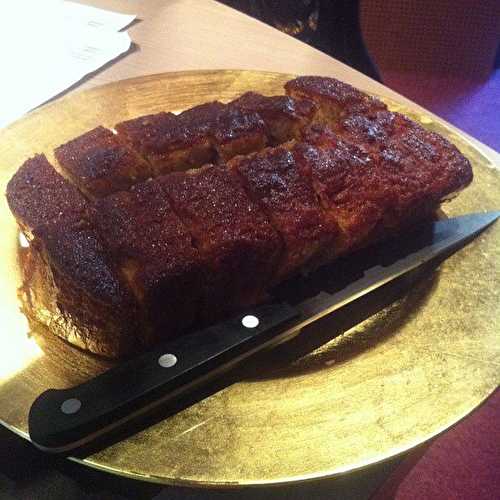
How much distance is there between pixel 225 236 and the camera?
95 centimetres

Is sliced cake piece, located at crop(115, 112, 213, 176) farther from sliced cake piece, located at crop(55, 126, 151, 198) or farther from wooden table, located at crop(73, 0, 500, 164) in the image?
wooden table, located at crop(73, 0, 500, 164)

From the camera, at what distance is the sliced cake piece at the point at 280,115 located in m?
1.23

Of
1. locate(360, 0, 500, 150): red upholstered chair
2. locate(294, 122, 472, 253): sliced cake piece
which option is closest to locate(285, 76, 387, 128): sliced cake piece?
locate(294, 122, 472, 253): sliced cake piece

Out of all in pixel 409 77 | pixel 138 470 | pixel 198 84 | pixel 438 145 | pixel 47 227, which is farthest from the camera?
pixel 409 77

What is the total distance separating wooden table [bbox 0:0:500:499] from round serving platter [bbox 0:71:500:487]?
705mm

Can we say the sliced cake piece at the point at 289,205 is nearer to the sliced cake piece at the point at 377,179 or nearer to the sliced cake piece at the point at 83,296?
the sliced cake piece at the point at 377,179

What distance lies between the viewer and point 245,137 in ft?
3.79

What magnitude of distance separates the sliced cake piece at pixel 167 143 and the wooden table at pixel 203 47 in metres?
0.61

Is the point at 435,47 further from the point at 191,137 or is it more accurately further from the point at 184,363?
the point at 184,363

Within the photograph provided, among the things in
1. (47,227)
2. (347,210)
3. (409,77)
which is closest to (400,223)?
(347,210)

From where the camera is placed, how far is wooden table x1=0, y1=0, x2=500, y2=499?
1.73 meters

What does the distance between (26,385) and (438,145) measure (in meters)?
0.93

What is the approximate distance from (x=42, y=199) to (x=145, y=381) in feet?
1.32

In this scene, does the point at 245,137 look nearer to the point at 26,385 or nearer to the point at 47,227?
the point at 47,227
